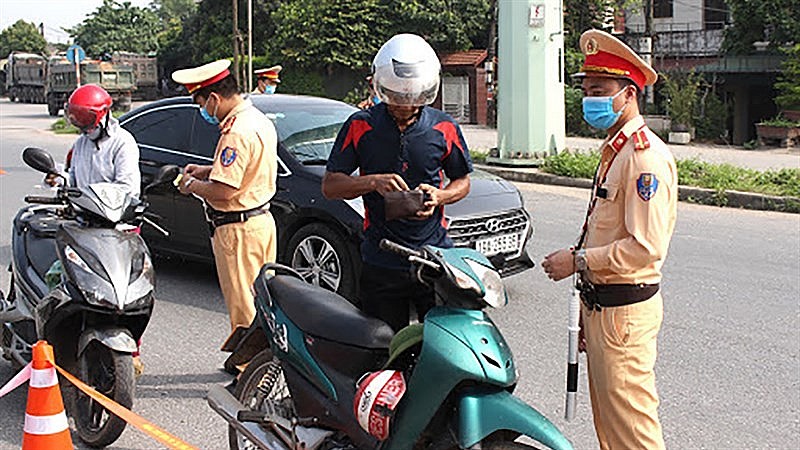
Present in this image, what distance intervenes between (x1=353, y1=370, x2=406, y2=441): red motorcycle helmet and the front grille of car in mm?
3467

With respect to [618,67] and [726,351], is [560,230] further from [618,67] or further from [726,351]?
[618,67]

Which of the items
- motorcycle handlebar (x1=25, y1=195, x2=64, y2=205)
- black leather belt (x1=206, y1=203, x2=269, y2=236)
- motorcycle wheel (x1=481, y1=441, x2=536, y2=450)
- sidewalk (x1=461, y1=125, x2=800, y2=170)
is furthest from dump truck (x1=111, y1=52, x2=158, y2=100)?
motorcycle wheel (x1=481, y1=441, x2=536, y2=450)

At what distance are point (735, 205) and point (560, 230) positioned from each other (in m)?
3.21

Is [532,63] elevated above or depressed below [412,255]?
above

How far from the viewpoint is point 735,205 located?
12.5 m

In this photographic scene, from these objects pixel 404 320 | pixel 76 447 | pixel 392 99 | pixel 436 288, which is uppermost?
pixel 392 99

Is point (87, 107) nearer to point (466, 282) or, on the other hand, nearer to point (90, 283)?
point (90, 283)

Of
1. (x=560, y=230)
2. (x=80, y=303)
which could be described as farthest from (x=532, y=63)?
(x=80, y=303)

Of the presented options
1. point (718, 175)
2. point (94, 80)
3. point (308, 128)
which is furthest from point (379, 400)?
point (94, 80)

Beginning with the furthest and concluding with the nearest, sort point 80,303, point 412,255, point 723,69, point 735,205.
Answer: point 723,69 → point 735,205 → point 80,303 → point 412,255

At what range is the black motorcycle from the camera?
15.4 feet

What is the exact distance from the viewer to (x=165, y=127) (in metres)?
8.54

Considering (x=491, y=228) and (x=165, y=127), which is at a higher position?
(x=165, y=127)

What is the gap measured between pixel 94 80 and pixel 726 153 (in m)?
28.2
